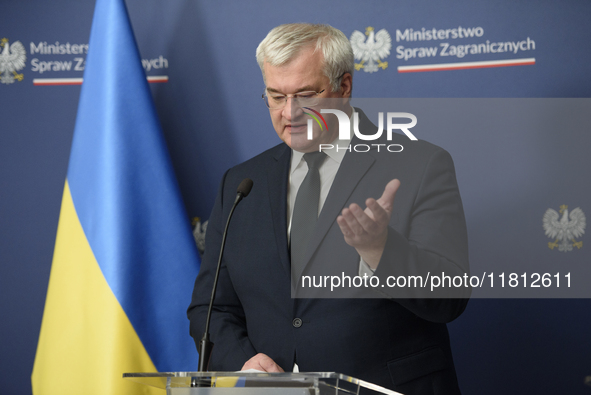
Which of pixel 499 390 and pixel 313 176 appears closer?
pixel 313 176

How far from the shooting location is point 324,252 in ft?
4.64

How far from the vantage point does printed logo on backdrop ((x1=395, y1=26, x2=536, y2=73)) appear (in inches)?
87.0

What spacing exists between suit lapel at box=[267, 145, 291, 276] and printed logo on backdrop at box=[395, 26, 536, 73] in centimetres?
92

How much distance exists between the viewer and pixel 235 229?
1.62 metres

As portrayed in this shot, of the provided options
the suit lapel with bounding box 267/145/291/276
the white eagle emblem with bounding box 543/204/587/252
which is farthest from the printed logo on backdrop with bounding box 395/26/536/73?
the suit lapel with bounding box 267/145/291/276

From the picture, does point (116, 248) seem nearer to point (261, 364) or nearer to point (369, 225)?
point (261, 364)

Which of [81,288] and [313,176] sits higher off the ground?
[313,176]

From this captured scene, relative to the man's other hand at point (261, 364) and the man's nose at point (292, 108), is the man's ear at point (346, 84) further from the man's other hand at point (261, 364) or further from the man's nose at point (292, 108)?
the man's other hand at point (261, 364)

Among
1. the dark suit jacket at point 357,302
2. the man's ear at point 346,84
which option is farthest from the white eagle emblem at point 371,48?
the dark suit jacket at point 357,302

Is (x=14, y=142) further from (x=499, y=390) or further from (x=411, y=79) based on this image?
(x=499, y=390)

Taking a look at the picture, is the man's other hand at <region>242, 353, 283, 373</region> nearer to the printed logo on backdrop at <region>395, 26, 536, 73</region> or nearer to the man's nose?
the man's nose

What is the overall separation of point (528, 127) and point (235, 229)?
1307 millimetres

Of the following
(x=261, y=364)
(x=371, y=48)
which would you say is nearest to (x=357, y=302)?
(x=261, y=364)

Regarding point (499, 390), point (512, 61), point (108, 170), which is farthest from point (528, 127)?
point (108, 170)
